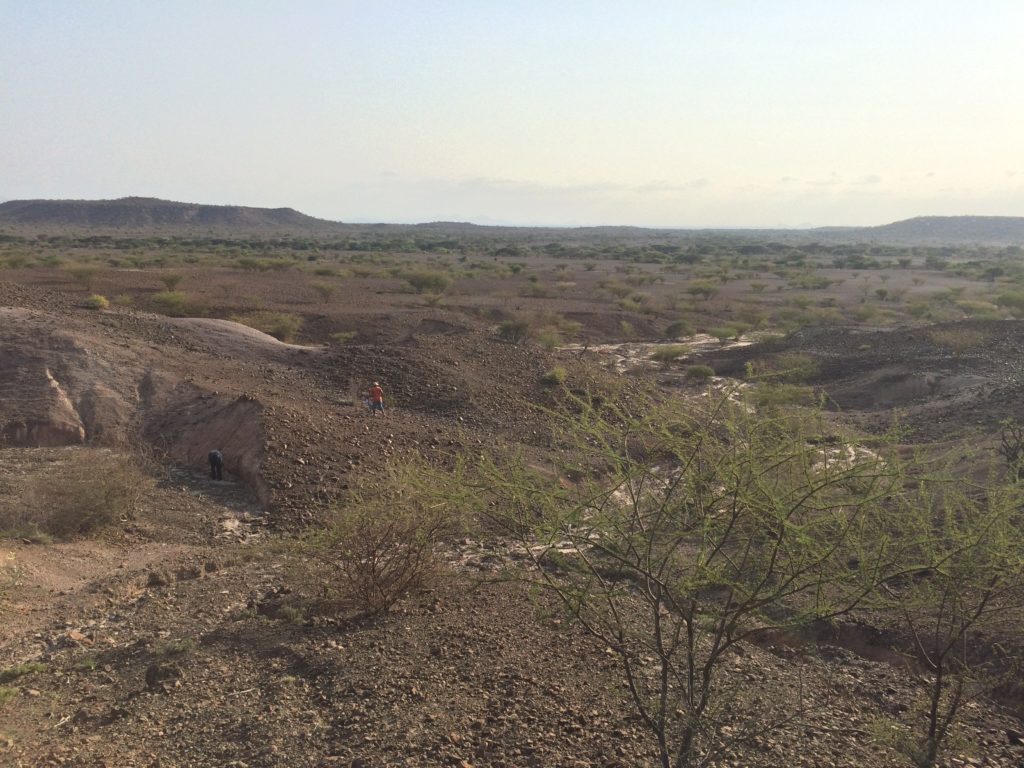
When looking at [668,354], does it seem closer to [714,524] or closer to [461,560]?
[461,560]

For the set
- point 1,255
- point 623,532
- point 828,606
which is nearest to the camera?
point 828,606

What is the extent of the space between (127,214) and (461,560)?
17062 centimetres

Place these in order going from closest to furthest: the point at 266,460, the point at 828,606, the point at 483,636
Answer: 1. the point at 828,606
2. the point at 483,636
3. the point at 266,460

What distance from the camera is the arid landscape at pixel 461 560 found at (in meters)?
6.17

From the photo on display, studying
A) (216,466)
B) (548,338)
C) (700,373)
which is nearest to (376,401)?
(216,466)

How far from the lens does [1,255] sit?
52875 mm

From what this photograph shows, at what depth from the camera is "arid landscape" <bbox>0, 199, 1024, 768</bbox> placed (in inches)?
243

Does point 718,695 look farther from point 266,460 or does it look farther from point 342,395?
point 342,395

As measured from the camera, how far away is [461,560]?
11852 millimetres

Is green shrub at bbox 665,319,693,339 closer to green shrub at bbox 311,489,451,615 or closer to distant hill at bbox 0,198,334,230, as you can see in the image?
green shrub at bbox 311,489,451,615

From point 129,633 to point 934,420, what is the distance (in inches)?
739

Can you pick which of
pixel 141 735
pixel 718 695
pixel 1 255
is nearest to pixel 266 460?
pixel 141 735

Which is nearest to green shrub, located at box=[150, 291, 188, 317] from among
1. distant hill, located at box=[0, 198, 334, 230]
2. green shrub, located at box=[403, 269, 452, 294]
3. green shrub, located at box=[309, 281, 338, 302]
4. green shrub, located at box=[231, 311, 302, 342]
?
green shrub, located at box=[231, 311, 302, 342]

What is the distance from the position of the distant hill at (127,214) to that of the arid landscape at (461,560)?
151019 mm
